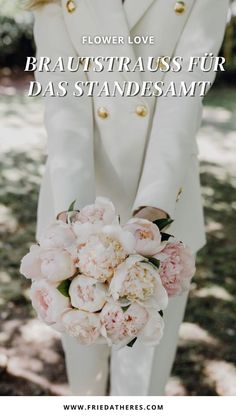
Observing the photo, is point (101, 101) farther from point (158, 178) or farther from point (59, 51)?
point (158, 178)

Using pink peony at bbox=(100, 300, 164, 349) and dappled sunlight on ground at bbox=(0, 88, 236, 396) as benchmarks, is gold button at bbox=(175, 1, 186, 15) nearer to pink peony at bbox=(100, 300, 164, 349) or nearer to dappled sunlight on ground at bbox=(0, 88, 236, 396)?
pink peony at bbox=(100, 300, 164, 349)

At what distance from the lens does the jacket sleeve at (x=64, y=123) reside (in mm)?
1987

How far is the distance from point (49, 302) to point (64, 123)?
66cm

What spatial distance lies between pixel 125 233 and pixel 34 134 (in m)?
6.23

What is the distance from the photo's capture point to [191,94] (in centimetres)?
200

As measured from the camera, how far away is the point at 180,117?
1.98m

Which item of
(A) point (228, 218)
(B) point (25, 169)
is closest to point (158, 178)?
(A) point (228, 218)

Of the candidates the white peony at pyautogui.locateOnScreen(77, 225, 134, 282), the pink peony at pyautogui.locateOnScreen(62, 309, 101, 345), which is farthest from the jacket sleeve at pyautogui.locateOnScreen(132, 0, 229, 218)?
the pink peony at pyautogui.locateOnScreen(62, 309, 101, 345)

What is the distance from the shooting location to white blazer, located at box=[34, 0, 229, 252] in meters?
1.98

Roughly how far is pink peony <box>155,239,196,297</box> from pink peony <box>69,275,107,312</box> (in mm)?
190

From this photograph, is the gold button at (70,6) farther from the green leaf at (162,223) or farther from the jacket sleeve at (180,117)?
the green leaf at (162,223)

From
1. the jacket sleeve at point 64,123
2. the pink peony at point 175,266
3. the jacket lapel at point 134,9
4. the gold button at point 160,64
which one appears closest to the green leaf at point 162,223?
the pink peony at point 175,266

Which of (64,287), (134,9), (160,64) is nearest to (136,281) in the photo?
(64,287)
